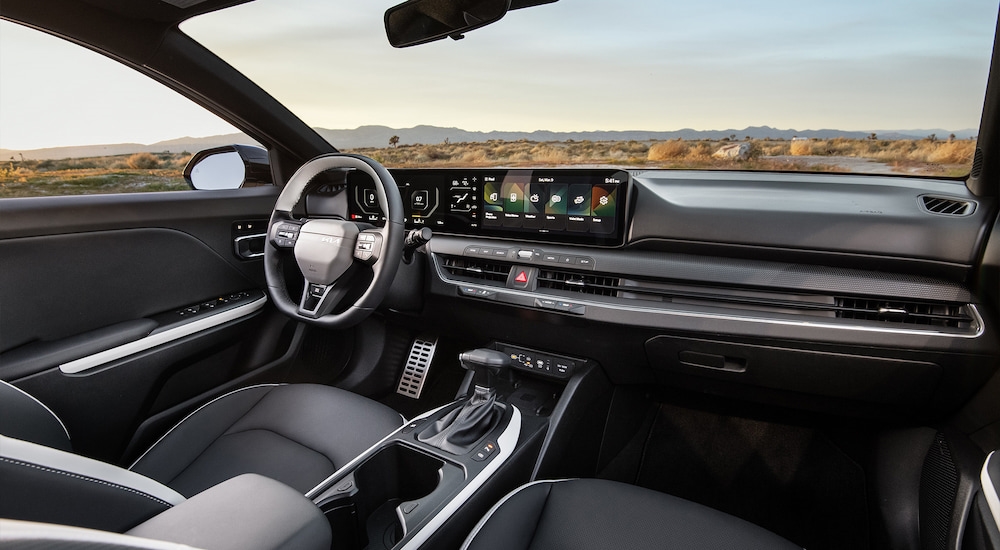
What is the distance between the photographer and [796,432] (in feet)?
7.35

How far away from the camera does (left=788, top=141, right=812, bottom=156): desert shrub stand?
1.87 m

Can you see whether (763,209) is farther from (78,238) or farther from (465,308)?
(78,238)

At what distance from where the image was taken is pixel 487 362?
204 cm

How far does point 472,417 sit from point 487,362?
24 cm

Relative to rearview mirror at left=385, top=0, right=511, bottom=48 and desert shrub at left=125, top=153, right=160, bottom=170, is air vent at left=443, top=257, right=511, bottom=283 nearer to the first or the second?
rearview mirror at left=385, top=0, right=511, bottom=48

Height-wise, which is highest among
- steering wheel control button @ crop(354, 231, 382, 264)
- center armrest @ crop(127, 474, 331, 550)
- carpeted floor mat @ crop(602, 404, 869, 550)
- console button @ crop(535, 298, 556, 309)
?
steering wheel control button @ crop(354, 231, 382, 264)

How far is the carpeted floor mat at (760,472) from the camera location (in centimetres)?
206

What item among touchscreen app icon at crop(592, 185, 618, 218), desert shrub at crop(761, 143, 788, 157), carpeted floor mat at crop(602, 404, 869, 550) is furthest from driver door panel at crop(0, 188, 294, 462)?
desert shrub at crop(761, 143, 788, 157)

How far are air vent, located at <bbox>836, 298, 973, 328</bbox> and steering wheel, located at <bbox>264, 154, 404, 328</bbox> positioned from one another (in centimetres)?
147

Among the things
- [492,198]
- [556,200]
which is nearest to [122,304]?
[492,198]

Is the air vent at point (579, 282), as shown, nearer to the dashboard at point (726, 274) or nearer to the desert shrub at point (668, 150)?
the dashboard at point (726, 274)

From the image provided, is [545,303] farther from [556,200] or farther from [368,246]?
[368,246]

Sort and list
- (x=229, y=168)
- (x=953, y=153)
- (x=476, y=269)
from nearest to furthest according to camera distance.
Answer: (x=953, y=153) → (x=476, y=269) → (x=229, y=168)

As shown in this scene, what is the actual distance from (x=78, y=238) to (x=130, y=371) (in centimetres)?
49
